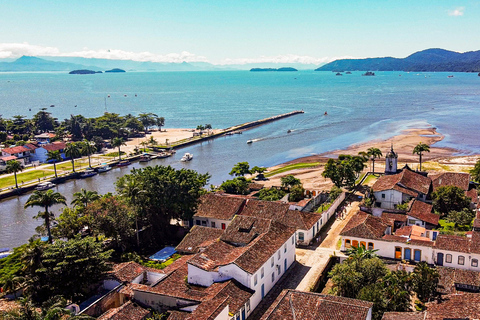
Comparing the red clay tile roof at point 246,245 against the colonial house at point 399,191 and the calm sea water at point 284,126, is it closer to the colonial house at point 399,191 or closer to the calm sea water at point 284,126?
the colonial house at point 399,191

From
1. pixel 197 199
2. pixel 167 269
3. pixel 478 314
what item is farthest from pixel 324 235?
pixel 478 314

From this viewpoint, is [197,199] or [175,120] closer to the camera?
[197,199]

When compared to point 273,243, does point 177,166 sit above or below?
below

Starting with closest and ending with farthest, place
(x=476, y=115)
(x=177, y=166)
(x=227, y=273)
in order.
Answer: (x=227, y=273) < (x=177, y=166) < (x=476, y=115)

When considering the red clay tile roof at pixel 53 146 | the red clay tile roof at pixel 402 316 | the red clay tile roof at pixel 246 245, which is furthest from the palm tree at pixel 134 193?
the red clay tile roof at pixel 53 146

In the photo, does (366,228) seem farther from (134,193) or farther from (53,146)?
(53,146)

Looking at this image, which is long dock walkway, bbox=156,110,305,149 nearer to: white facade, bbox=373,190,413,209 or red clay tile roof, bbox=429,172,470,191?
white facade, bbox=373,190,413,209

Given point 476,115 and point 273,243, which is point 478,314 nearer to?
point 273,243

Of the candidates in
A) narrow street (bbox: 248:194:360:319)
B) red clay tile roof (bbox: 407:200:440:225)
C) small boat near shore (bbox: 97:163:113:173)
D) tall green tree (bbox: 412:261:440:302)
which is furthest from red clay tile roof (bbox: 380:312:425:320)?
small boat near shore (bbox: 97:163:113:173)

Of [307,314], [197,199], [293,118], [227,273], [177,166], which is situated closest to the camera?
[307,314]
